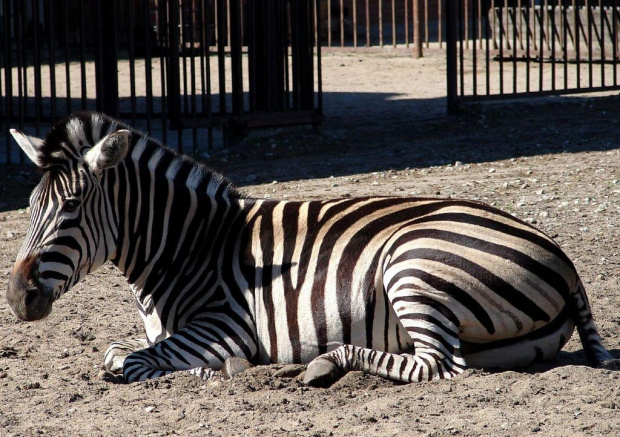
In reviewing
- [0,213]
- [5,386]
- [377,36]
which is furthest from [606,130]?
[377,36]

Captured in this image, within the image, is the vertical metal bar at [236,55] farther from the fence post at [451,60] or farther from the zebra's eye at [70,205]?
the zebra's eye at [70,205]

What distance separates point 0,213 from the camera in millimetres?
9219

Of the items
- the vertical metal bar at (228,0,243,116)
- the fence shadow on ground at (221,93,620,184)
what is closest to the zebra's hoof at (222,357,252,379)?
the fence shadow on ground at (221,93,620,184)

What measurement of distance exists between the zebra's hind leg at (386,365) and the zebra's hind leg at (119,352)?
105 cm

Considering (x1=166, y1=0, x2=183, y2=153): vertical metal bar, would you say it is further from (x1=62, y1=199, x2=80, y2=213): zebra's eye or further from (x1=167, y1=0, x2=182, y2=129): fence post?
(x1=62, y1=199, x2=80, y2=213): zebra's eye

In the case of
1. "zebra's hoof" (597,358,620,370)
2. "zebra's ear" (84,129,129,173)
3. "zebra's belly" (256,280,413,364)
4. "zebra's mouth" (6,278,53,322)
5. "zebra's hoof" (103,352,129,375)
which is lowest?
"zebra's hoof" (103,352,129,375)

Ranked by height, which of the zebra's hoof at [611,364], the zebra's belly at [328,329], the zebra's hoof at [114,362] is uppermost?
the zebra's belly at [328,329]

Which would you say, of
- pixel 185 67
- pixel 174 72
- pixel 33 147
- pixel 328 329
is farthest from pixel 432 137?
pixel 33 147

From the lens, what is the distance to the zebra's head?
4.49 metres

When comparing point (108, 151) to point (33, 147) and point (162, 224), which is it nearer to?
point (33, 147)

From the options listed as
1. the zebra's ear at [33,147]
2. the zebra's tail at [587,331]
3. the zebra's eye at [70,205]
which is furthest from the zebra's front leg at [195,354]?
the zebra's tail at [587,331]

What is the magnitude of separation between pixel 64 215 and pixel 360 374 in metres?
1.60

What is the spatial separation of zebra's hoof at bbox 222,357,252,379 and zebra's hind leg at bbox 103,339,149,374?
55 cm

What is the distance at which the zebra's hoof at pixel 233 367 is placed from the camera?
4633 mm
